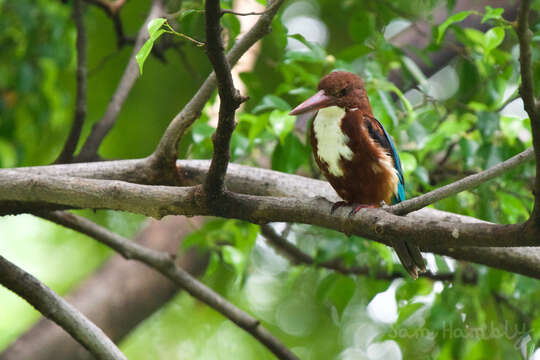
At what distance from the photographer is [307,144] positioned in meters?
3.08

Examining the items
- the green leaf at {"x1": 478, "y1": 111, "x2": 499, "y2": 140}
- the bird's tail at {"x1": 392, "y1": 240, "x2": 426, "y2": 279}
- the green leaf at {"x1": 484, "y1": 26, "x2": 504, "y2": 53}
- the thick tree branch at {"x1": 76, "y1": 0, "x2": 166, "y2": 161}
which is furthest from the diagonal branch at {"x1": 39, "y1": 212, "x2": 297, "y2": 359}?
the green leaf at {"x1": 484, "y1": 26, "x2": 504, "y2": 53}

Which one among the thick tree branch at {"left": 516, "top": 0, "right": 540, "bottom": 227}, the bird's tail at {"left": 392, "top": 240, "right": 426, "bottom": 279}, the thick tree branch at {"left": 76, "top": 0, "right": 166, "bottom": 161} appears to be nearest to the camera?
the thick tree branch at {"left": 516, "top": 0, "right": 540, "bottom": 227}

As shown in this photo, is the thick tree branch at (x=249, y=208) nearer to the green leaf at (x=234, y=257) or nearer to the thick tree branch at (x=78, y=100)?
the thick tree branch at (x=78, y=100)

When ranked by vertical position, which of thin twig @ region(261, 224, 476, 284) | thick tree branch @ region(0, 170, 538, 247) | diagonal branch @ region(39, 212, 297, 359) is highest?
thick tree branch @ region(0, 170, 538, 247)

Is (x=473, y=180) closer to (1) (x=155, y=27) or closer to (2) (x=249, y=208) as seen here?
(2) (x=249, y=208)

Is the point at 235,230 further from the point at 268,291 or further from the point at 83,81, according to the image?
the point at 268,291

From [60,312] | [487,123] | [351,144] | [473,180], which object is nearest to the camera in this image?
[473,180]

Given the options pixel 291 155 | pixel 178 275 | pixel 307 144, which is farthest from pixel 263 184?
pixel 178 275

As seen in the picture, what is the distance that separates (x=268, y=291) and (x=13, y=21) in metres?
3.66

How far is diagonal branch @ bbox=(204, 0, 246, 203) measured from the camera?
1.52m

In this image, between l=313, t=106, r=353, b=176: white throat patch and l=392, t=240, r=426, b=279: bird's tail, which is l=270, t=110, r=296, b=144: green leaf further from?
l=392, t=240, r=426, b=279: bird's tail

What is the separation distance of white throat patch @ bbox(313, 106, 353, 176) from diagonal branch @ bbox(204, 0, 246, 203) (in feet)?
2.58

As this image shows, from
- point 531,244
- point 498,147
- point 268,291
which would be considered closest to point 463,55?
point 498,147

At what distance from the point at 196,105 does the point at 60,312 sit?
87cm
